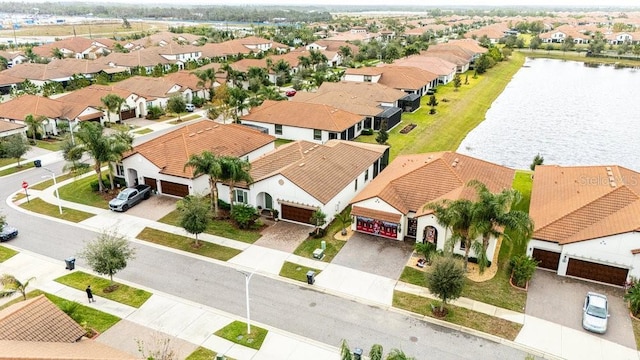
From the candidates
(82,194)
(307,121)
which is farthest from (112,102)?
(307,121)

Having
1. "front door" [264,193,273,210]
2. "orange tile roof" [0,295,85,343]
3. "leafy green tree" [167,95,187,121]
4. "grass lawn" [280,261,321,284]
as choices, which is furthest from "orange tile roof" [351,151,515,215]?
"leafy green tree" [167,95,187,121]

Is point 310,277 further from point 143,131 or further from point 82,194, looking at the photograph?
point 143,131

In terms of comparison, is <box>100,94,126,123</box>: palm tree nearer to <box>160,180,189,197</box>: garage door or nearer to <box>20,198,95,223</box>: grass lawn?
<box>20,198,95,223</box>: grass lawn

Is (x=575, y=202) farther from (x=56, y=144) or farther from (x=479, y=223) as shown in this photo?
(x=56, y=144)

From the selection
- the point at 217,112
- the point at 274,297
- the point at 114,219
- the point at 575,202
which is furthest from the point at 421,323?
the point at 217,112

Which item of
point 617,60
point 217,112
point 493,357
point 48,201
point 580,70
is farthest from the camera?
point 617,60

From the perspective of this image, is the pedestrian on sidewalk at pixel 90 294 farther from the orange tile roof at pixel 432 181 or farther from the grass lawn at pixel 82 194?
the orange tile roof at pixel 432 181

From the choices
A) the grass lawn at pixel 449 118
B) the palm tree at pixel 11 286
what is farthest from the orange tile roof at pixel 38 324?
the grass lawn at pixel 449 118
